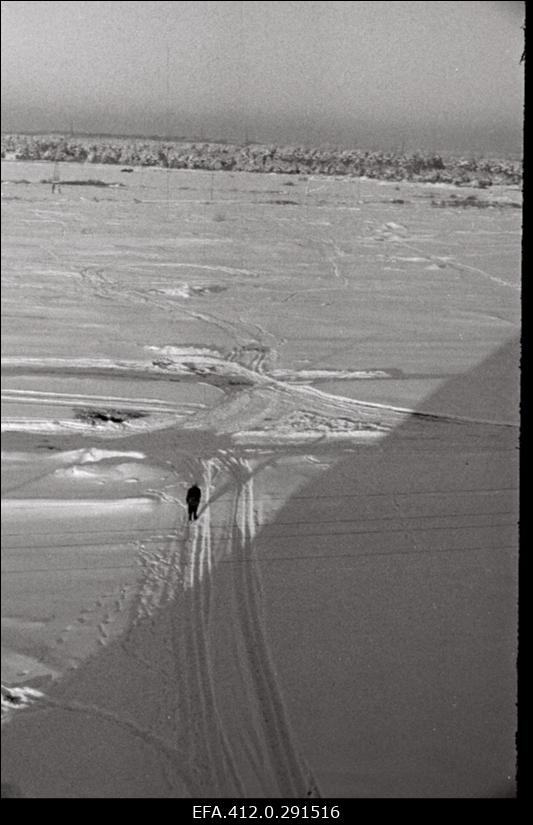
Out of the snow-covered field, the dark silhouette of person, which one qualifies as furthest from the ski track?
the dark silhouette of person

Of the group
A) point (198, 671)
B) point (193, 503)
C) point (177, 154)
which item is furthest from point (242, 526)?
point (177, 154)

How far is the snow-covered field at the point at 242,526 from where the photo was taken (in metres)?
2.50

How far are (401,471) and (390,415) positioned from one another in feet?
4.02

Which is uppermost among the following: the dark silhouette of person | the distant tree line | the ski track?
the distant tree line

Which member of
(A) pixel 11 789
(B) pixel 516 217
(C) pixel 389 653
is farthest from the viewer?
(B) pixel 516 217

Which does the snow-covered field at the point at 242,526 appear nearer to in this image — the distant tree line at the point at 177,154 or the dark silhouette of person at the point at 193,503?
the dark silhouette of person at the point at 193,503

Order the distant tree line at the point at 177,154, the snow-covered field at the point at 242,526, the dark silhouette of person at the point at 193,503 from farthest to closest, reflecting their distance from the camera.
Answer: the dark silhouette of person at the point at 193,503 → the distant tree line at the point at 177,154 → the snow-covered field at the point at 242,526

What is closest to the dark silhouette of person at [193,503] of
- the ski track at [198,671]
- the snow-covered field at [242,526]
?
the snow-covered field at [242,526]

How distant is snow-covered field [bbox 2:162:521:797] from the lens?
2502mm

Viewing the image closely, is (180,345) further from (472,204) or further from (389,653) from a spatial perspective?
(472,204)

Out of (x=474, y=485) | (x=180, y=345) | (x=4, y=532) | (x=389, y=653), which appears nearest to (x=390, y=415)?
(x=474, y=485)

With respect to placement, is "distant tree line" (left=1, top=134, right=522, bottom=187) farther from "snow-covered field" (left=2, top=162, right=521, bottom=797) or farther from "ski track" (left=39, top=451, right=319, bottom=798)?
"ski track" (left=39, top=451, right=319, bottom=798)

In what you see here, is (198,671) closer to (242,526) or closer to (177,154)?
(242,526)

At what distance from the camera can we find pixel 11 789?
2037mm
